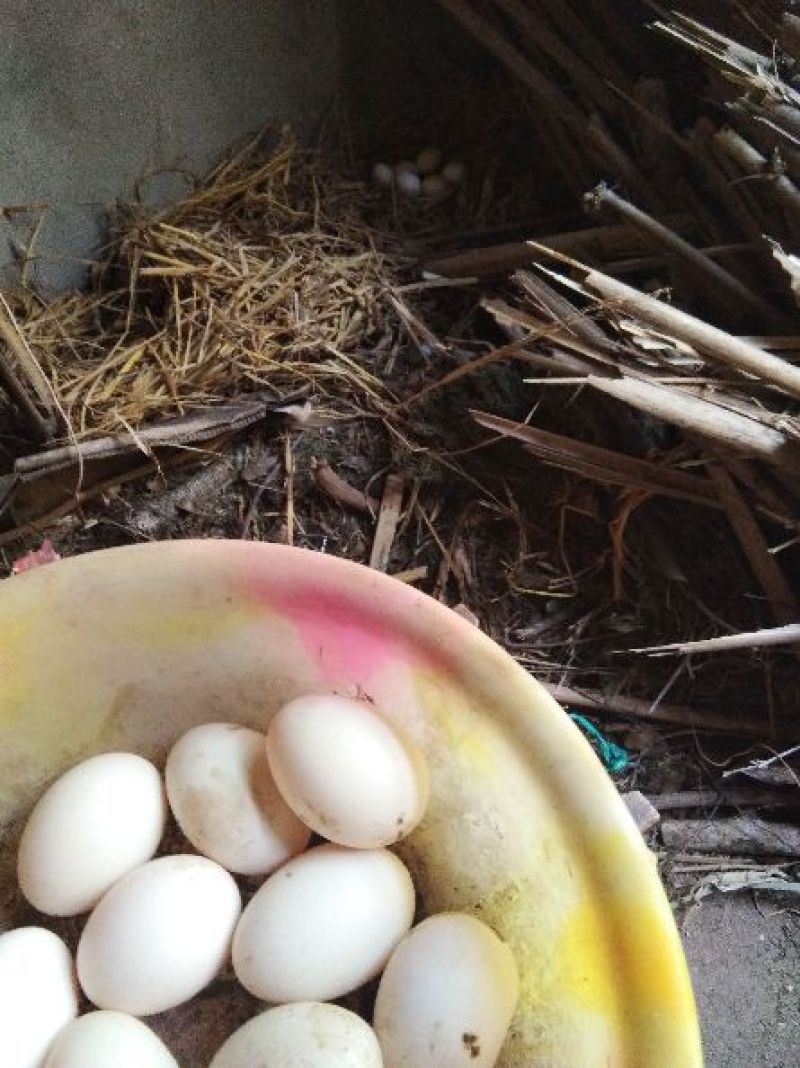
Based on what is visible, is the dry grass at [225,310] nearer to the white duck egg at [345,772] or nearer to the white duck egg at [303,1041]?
the white duck egg at [345,772]

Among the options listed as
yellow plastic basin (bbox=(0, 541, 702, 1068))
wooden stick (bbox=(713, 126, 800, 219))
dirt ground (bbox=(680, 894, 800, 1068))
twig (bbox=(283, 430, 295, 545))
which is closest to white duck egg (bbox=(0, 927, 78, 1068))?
yellow plastic basin (bbox=(0, 541, 702, 1068))

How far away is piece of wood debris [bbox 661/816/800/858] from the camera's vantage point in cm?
130

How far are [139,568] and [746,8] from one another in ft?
3.42

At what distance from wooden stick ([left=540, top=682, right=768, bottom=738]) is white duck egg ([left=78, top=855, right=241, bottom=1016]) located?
0.55 m

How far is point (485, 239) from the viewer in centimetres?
170

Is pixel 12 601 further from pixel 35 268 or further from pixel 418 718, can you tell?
pixel 35 268

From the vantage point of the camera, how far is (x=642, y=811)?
4.14ft

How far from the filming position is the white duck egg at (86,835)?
97 cm

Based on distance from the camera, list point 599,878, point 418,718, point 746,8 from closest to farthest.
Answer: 1. point 599,878
2. point 418,718
3. point 746,8

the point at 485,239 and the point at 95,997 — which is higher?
the point at 485,239

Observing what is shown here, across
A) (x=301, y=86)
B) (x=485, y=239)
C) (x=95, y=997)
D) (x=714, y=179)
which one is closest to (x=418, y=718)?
(x=95, y=997)

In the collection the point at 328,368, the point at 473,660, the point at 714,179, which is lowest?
the point at 328,368

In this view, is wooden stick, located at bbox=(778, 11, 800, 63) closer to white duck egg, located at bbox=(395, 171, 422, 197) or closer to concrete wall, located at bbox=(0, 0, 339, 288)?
white duck egg, located at bbox=(395, 171, 422, 197)

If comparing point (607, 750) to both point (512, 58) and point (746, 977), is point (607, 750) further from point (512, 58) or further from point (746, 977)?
point (512, 58)
